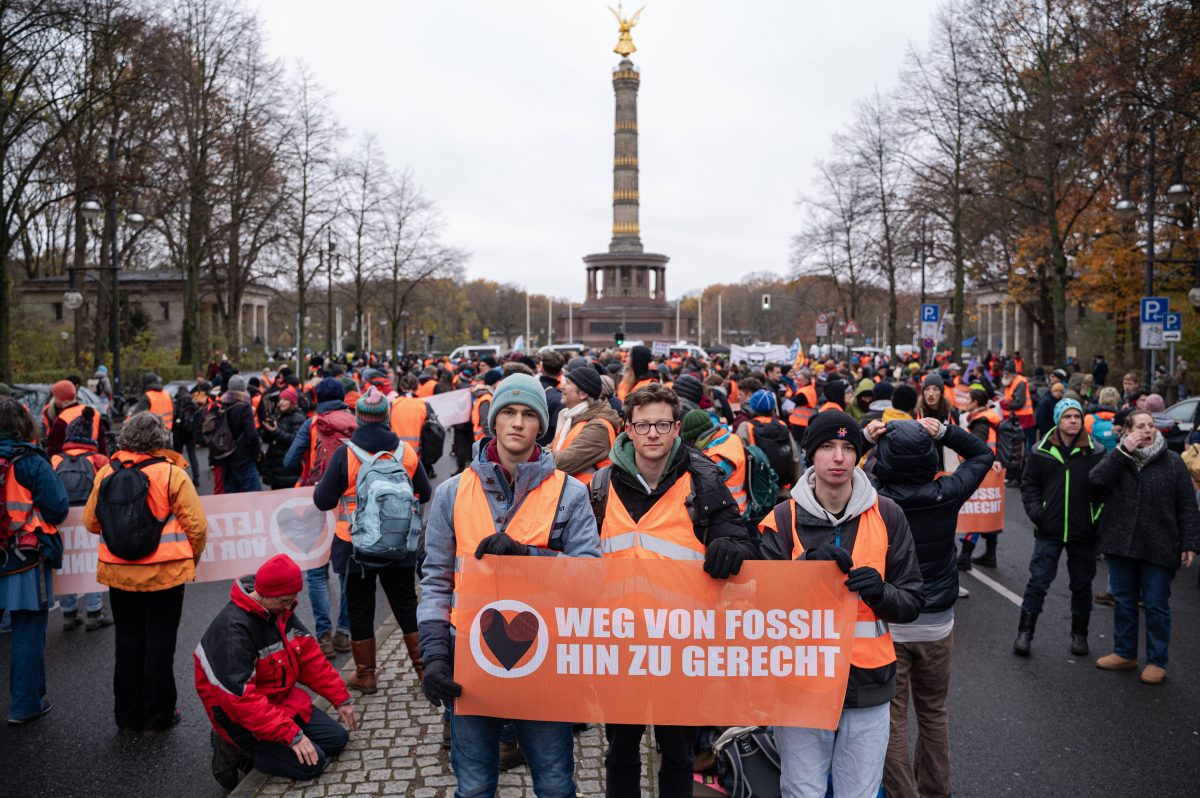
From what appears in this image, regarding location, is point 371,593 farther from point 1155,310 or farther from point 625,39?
point 625,39

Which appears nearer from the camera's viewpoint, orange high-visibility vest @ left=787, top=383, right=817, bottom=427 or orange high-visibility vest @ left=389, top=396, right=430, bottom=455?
orange high-visibility vest @ left=389, top=396, right=430, bottom=455

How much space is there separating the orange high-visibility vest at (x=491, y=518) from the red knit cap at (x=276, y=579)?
1.48m

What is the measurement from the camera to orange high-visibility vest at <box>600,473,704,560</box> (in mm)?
3883

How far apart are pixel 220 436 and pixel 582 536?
867 cm

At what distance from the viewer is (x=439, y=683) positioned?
3.42 metres

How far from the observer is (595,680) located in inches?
152

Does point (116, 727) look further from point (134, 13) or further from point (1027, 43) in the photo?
point (1027, 43)

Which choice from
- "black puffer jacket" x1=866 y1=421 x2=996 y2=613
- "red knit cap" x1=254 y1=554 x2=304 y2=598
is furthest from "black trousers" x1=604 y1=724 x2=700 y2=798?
"red knit cap" x1=254 y1=554 x2=304 y2=598

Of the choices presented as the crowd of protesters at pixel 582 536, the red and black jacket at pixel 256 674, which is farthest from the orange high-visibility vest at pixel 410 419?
the red and black jacket at pixel 256 674

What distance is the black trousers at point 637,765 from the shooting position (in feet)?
12.9

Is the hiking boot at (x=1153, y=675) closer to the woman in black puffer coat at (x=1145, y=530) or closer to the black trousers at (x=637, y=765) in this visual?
the woman in black puffer coat at (x=1145, y=530)

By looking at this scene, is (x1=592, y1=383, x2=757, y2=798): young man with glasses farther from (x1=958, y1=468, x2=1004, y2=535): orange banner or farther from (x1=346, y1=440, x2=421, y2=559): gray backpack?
(x1=958, y1=468, x2=1004, y2=535): orange banner

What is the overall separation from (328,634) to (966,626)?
5180 millimetres

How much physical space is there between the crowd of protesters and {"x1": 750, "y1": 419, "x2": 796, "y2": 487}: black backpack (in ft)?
0.06
